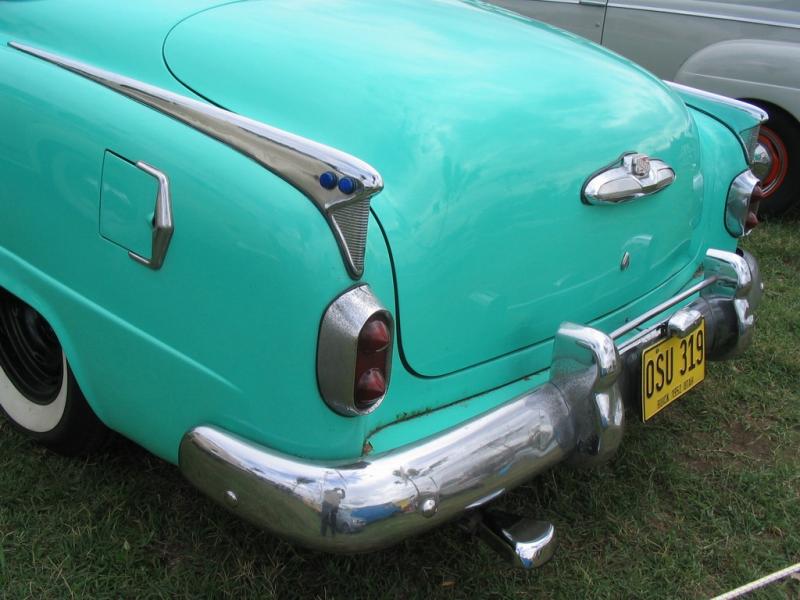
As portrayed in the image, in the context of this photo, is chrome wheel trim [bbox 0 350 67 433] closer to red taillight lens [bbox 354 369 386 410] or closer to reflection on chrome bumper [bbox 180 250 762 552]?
reflection on chrome bumper [bbox 180 250 762 552]

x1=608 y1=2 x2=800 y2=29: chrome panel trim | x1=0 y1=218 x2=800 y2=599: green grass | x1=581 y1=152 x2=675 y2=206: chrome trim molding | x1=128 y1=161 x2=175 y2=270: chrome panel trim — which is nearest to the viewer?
x1=128 y1=161 x2=175 y2=270: chrome panel trim

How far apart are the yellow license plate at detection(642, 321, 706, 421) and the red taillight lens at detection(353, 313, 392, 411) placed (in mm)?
768

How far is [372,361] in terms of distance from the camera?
60.6 inches

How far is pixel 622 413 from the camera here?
1.88 m

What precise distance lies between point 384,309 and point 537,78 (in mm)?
818

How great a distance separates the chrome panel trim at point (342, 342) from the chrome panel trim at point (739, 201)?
147 cm

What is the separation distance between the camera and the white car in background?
4402 millimetres

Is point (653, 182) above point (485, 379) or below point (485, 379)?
above

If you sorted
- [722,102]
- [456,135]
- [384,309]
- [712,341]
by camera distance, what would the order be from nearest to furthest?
[384,309] < [456,135] < [712,341] < [722,102]

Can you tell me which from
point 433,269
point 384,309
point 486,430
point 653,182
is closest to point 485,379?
point 486,430

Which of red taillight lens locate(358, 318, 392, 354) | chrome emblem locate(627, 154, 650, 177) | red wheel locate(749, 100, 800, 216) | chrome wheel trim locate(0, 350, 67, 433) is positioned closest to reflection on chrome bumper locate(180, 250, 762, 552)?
red taillight lens locate(358, 318, 392, 354)

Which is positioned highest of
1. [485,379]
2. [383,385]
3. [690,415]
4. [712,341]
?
[383,385]

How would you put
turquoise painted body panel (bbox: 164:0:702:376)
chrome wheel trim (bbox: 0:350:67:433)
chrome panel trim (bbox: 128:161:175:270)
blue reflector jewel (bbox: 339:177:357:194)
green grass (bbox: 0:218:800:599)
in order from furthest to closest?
chrome wheel trim (bbox: 0:350:67:433) < green grass (bbox: 0:218:800:599) < turquoise painted body panel (bbox: 164:0:702:376) < chrome panel trim (bbox: 128:161:175:270) < blue reflector jewel (bbox: 339:177:357:194)

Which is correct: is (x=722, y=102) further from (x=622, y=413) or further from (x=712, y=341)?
(x=622, y=413)
